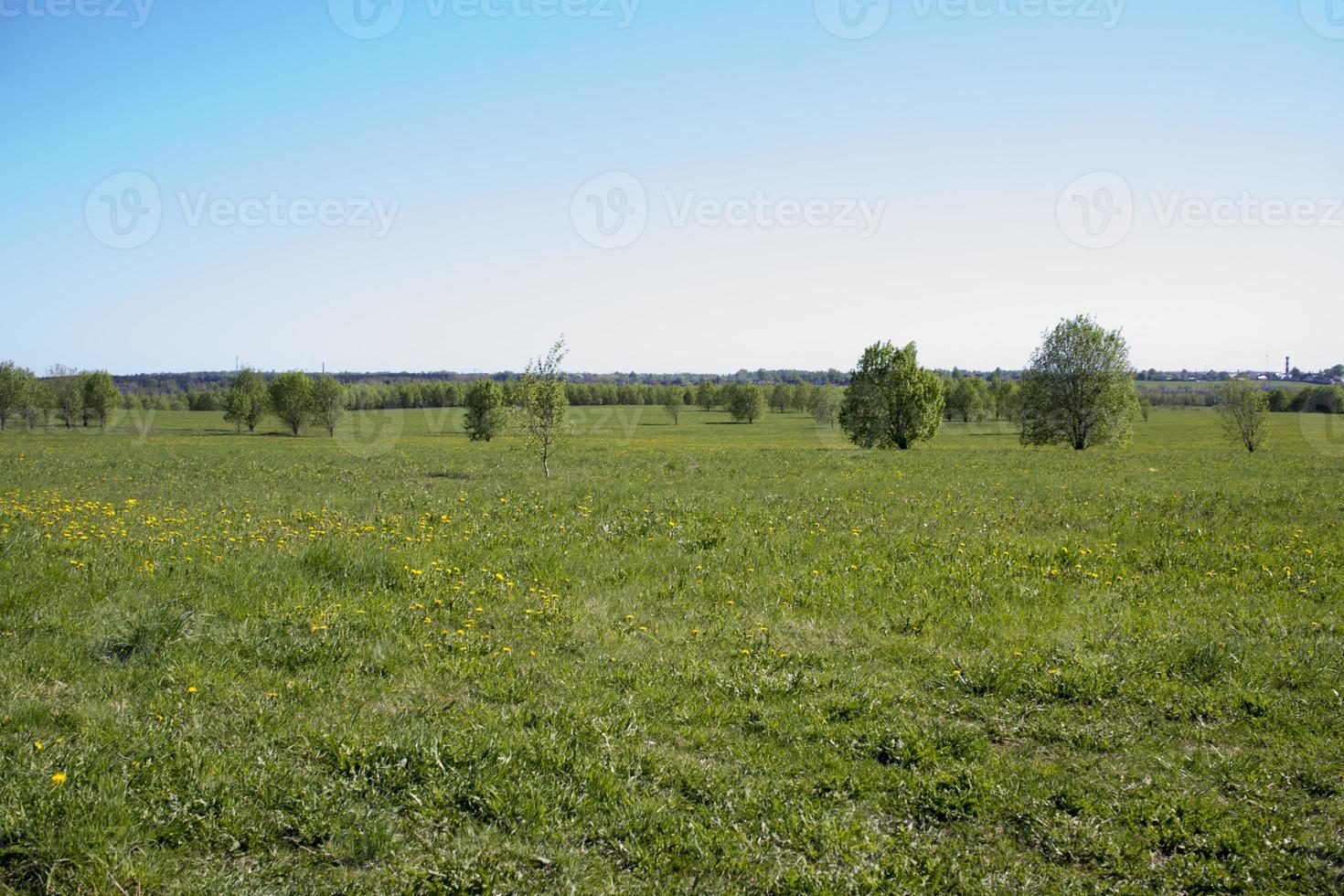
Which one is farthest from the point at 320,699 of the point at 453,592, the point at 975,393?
the point at 975,393

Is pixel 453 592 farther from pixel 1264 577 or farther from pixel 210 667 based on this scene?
pixel 1264 577

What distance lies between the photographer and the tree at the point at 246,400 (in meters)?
90.2

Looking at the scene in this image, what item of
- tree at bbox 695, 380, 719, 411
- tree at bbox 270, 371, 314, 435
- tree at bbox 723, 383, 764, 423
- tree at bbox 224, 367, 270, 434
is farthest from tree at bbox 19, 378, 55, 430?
tree at bbox 695, 380, 719, 411

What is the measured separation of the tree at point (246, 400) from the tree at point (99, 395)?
13.0m

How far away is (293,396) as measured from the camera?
86000 mm

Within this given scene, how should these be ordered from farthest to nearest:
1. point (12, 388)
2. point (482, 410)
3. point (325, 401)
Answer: point (325, 401), point (12, 388), point (482, 410)

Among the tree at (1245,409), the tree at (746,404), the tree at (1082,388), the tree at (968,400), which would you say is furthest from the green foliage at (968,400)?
the tree at (1082,388)

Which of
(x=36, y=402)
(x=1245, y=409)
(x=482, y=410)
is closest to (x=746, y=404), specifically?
(x=482, y=410)

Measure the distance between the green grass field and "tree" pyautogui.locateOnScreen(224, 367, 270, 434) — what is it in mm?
85901

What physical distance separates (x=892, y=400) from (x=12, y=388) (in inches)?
3535

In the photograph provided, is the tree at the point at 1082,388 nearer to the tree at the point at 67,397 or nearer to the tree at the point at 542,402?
the tree at the point at 542,402

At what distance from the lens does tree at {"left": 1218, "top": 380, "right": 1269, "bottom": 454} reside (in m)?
49.2

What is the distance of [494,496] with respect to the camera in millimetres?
17406

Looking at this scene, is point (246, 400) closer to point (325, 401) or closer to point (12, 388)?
point (325, 401)
